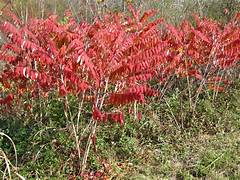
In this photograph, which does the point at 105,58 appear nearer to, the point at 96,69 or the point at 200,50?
the point at 96,69

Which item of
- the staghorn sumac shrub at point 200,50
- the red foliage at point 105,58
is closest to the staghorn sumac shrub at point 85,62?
the red foliage at point 105,58

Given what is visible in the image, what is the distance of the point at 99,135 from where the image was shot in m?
5.14

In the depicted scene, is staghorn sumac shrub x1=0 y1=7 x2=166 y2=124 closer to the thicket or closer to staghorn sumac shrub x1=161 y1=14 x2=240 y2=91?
the thicket

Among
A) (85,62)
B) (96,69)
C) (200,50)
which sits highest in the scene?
(85,62)

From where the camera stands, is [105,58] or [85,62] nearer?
[85,62]

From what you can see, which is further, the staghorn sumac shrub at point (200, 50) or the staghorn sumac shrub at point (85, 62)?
the staghorn sumac shrub at point (200, 50)

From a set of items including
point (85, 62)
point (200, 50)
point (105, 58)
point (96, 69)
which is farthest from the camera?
point (200, 50)

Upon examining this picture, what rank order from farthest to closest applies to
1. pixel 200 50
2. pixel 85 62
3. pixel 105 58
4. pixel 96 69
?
pixel 200 50, pixel 105 58, pixel 96 69, pixel 85 62

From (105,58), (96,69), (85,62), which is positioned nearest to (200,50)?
(105,58)

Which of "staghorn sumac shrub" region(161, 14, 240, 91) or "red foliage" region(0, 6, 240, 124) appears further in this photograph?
"staghorn sumac shrub" region(161, 14, 240, 91)

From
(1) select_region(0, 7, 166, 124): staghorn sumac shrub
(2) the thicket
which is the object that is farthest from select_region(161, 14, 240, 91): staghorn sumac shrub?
(1) select_region(0, 7, 166, 124): staghorn sumac shrub

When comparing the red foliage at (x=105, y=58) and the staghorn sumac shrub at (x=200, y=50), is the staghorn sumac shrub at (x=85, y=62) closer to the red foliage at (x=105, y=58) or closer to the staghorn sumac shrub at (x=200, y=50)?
the red foliage at (x=105, y=58)

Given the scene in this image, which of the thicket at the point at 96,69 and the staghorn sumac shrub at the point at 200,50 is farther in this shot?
the staghorn sumac shrub at the point at 200,50

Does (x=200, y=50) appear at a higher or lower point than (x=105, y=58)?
lower
